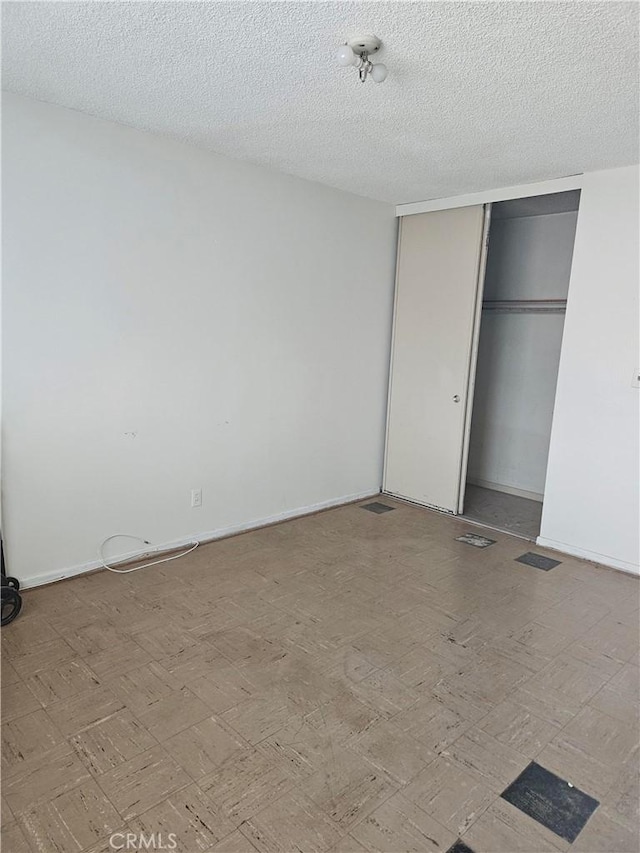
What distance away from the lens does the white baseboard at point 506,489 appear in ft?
16.1

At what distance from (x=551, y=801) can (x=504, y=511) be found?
2981 mm

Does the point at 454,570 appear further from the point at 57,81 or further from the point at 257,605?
the point at 57,81

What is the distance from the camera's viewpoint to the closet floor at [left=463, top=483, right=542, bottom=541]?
4.14 meters

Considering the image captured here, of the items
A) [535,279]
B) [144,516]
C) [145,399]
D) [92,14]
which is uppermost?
[92,14]

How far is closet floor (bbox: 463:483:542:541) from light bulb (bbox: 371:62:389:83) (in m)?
3.08

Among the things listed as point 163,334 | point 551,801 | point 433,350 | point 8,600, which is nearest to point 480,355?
point 433,350

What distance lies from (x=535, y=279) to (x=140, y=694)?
438 cm

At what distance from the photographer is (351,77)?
7.24 ft

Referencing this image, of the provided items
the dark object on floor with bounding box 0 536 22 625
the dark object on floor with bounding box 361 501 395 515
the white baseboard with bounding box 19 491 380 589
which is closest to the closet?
the dark object on floor with bounding box 361 501 395 515

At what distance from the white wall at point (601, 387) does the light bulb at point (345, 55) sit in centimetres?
207

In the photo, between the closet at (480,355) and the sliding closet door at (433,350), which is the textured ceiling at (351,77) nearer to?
the sliding closet door at (433,350)

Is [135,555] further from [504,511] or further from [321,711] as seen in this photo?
[504,511]

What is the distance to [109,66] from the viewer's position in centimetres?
221

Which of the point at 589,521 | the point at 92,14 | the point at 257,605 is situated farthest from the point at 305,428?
the point at 92,14
